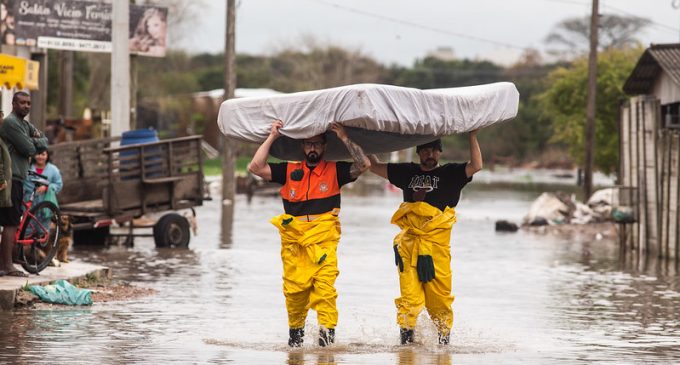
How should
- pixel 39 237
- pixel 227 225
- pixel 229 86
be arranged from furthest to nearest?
pixel 229 86 → pixel 227 225 → pixel 39 237

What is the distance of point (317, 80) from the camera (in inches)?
4149

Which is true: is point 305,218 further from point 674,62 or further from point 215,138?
point 215,138

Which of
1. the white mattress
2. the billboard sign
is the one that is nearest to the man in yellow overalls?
the white mattress

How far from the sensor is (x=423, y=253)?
37.2 feet

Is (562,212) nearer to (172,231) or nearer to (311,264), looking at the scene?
(172,231)

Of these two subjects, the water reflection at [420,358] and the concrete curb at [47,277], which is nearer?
the water reflection at [420,358]

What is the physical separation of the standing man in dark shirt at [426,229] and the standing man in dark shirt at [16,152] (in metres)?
4.17

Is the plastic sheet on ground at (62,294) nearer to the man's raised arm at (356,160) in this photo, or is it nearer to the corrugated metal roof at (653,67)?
the man's raised arm at (356,160)

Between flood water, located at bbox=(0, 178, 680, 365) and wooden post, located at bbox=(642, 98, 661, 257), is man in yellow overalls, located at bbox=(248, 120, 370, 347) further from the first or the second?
wooden post, located at bbox=(642, 98, 661, 257)

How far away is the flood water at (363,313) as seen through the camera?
11031 mm

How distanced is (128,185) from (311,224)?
11390 millimetres

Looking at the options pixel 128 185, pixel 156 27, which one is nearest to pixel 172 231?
pixel 128 185

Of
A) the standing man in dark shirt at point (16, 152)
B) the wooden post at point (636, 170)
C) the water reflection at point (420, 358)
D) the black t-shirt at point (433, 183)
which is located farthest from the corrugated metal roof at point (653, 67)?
the water reflection at point (420, 358)

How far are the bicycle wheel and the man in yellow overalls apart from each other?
449cm
